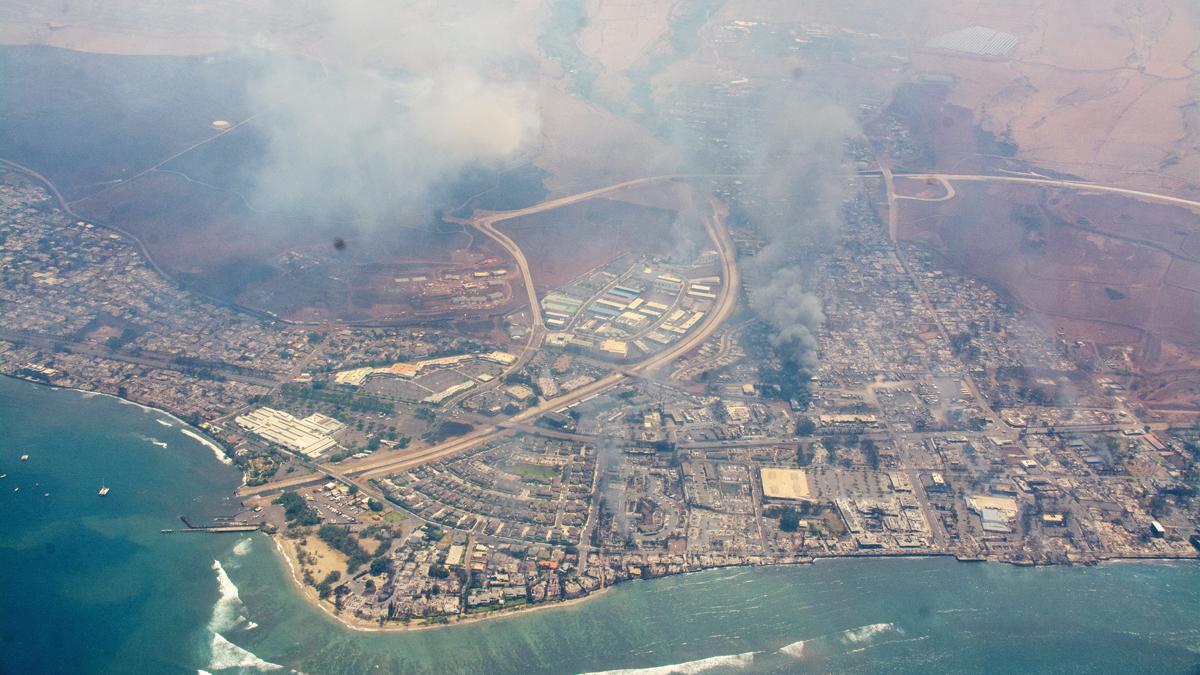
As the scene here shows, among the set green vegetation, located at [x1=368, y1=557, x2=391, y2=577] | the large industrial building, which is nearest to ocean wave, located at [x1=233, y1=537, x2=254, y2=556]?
the large industrial building

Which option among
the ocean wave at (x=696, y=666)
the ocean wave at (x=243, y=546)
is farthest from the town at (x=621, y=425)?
the ocean wave at (x=696, y=666)

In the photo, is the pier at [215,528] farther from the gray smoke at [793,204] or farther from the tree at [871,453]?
the gray smoke at [793,204]

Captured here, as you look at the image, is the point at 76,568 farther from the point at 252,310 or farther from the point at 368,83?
the point at 368,83

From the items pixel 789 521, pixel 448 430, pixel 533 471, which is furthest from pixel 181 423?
pixel 789 521

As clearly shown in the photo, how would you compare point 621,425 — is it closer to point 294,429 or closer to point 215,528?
point 294,429

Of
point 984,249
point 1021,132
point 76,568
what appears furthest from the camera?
point 1021,132

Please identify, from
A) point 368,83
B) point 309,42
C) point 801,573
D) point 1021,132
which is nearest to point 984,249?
point 1021,132

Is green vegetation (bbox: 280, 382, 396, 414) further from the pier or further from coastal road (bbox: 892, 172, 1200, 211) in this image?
coastal road (bbox: 892, 172, 1200, 211)
